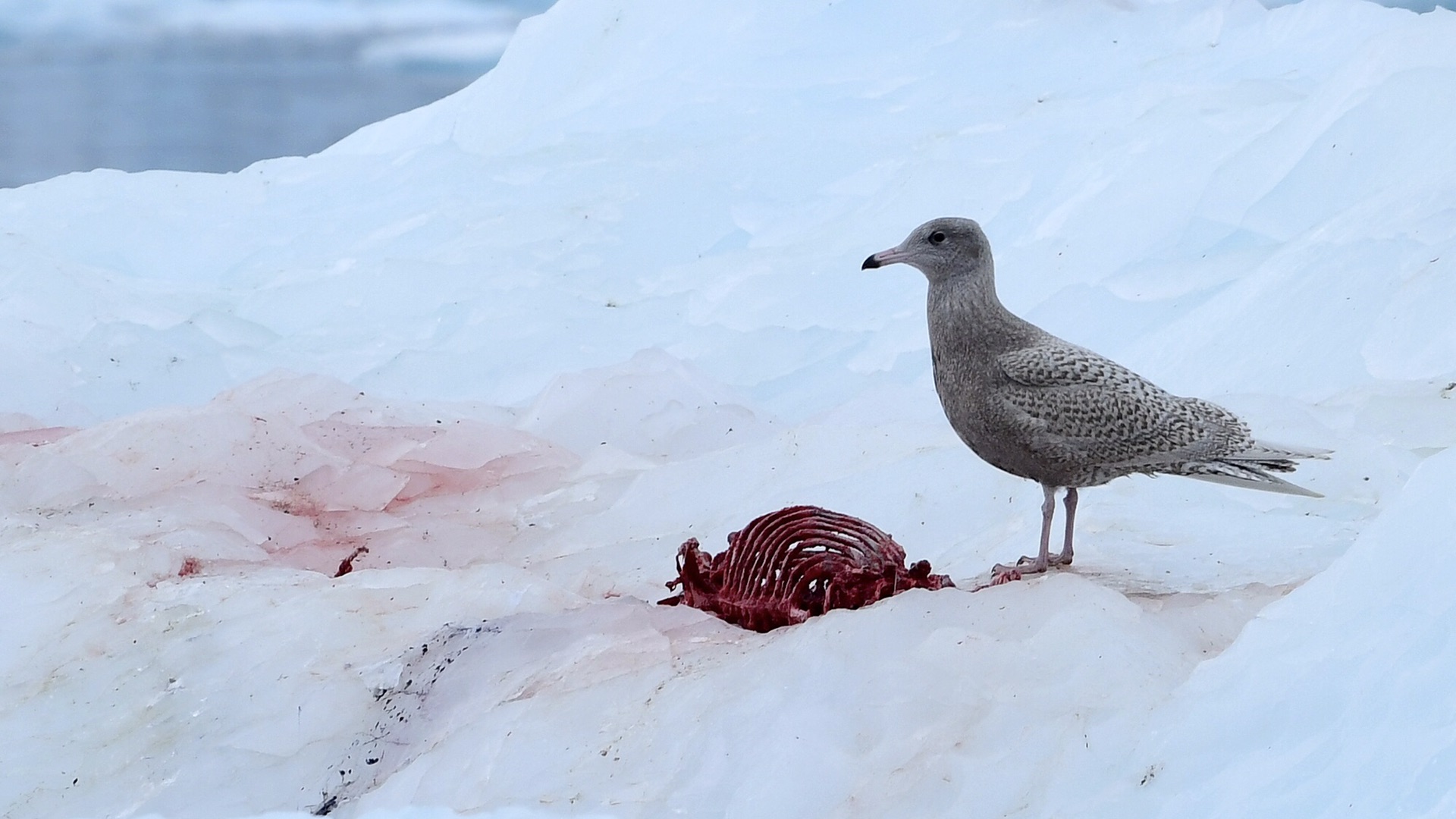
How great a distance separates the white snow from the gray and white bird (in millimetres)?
285

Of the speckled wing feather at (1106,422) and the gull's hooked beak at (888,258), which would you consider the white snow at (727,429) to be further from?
the gull's hooked beak at (888,258)

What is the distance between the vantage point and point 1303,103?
565cm

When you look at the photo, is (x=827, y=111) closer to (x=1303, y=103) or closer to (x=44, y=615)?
(x=1303, y=103)

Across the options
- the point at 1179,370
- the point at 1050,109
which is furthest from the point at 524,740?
the point at 1050,109

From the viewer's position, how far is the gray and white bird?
3037 millimetres

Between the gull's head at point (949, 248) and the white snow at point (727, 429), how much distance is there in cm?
79

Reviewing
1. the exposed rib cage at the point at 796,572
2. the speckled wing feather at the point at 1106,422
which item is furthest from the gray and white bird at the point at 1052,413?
the exposed rib cage at the point at 796,572

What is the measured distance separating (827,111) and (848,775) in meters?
5.79

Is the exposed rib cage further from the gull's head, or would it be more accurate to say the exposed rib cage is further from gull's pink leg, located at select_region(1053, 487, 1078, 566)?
the gull's head

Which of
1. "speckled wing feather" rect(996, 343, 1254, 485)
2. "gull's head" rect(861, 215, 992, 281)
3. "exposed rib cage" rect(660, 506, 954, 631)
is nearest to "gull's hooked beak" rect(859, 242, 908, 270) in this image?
"gull's head" rect(861, 215, 992, 281)

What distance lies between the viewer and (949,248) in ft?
10.8

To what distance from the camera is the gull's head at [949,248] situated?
327cm

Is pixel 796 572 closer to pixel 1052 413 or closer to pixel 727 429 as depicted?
pixel 1052 413

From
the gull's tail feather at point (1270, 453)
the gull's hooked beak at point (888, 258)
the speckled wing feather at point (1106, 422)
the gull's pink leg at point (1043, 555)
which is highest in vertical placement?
the gull's hooked beak at point (888, 258)
